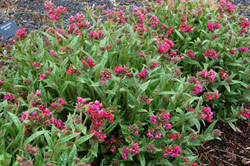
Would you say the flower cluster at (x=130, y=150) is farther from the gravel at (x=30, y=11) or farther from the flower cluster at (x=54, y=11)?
the gravel at (x=30, y=11)

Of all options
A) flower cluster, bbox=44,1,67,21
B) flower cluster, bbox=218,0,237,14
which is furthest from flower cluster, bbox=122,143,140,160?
flower cluster, bbox=218,0,237,14

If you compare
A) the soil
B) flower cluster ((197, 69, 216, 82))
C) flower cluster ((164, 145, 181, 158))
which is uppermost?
flower cluster ((197, 69, 216, 82))

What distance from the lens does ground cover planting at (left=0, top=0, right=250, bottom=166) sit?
1.95m

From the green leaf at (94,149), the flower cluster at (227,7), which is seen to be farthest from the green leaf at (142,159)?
the flower cluster at (227,7)

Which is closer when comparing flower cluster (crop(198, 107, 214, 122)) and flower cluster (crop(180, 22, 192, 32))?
flower cluster (crop(198, 107, 214, 122))

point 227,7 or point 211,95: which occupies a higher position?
point 227,7

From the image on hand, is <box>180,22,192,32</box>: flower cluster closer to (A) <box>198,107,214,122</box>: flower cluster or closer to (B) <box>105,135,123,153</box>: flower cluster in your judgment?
(A) <box>198,107,214,122</box>: flower cluster

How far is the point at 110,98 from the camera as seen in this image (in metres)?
2.43

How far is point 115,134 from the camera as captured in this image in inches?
103

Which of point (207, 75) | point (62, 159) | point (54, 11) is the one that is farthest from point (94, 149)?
point (54, 11)

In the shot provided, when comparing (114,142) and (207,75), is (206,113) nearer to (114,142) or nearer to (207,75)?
(207,75)

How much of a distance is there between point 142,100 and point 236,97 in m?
1.79

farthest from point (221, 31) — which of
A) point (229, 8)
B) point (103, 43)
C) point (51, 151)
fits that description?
point (51, 151)

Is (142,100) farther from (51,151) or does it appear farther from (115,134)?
(51,151)
